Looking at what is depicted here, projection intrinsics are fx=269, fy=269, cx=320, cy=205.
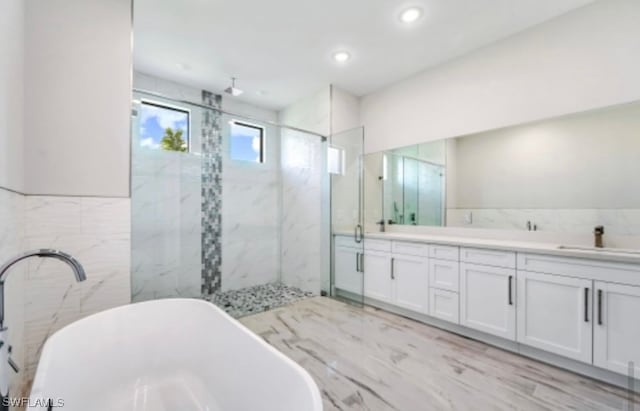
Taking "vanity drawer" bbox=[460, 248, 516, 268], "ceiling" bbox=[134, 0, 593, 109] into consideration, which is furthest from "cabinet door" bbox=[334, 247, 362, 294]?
"ceiling" bbox=[134, 0, 593, 109]

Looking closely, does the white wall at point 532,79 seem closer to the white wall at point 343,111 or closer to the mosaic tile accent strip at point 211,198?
the white wall at point 343,111

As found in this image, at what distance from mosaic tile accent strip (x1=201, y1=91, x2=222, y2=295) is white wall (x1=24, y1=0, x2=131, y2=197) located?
1565mm

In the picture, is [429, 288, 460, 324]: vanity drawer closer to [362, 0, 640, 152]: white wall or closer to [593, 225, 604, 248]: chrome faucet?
[593, 225, 604, 248]: chrome faucet

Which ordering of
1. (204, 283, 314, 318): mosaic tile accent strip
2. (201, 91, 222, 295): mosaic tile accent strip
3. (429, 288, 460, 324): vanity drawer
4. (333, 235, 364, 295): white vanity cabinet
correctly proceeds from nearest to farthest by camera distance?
(429, 288, 460, 324): vanity drawer < (204, 283, 314, 318): mosaic tile accent strip < (333, 235, 364, 295): white vanity cabinet < (201, 91, 222, 295): mosaic tile accent strip

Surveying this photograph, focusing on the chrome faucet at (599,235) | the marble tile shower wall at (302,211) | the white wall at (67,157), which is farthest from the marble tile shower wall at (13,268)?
the chrome faucet at (599,235)

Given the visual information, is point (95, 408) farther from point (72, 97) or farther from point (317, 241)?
point (317, 241)

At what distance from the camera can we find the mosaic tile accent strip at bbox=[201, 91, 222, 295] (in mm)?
3590

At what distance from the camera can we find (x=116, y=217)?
201 cm

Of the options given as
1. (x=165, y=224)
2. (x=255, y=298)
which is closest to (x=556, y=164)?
(x=255, y=298)

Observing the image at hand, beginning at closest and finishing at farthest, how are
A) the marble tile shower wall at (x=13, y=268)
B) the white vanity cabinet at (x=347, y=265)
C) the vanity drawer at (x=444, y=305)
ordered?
the marble tile shower wall at (x=13, y=268), the vanity drawer at (x=444, y=305), the white vanity cabinet at (x=347, y=265)

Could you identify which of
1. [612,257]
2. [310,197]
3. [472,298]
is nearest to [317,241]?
[310,197]

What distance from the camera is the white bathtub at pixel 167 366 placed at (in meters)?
1.13

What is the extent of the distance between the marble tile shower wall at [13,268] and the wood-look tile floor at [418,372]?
159cm

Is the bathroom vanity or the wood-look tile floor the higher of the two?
the bathroom vanity
